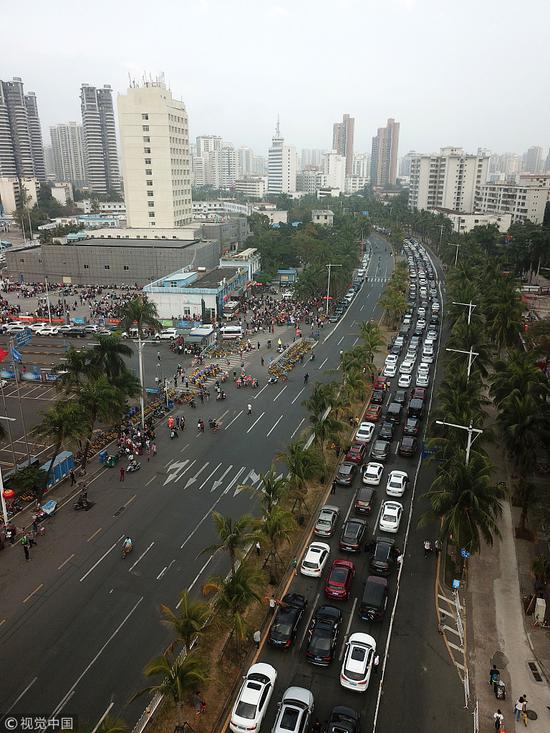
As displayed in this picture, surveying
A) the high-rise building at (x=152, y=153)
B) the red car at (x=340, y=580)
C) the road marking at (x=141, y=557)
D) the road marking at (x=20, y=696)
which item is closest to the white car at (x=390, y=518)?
the red car at (x=340, y=580)

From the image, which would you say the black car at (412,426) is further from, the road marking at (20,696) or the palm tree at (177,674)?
the road marking at (20,696)

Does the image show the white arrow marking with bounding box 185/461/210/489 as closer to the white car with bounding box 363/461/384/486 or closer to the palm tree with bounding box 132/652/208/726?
the white car with bounding box 363/461/384/486

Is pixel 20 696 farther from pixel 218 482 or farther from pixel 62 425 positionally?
pixel 218 482

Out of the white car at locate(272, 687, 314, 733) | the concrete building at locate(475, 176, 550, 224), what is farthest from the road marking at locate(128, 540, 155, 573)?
the concrete building at locate(475, 176, 550, 224)

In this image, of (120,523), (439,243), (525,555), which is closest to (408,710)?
(525,555)

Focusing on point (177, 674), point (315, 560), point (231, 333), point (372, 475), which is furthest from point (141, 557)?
point (231, 333)

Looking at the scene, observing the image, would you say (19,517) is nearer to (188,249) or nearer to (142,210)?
(188,249)
